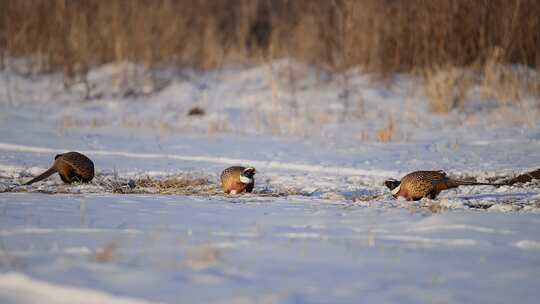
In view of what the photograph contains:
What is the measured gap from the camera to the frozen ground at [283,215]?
3.14 metres

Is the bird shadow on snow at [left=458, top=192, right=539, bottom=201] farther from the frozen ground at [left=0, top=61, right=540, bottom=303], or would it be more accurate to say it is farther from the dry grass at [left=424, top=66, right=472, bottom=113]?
the dry grass at [left=424, top=66, right=472, bottom=113]

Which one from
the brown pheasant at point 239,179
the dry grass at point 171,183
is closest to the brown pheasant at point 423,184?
the brown pheasant at point 239,179

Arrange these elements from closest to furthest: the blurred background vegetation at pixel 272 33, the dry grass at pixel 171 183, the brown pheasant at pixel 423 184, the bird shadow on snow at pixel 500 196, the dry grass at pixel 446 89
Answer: the brown pheasant at pixel 423 184 → the bird shadow on snow at pixel 500 196 → the dry grass at pixel 171 183 → the dry grass at pixel 446 89 → the blurred background vegetation at pixel 272 33

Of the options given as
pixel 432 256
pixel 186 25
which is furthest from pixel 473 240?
pixel 186 25

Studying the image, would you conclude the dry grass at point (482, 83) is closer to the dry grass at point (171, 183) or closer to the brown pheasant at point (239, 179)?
the dry grass at point (171, 183)

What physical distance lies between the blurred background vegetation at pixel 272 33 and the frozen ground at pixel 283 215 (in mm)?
1266

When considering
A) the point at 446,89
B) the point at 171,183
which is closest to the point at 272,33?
the point at 446,89

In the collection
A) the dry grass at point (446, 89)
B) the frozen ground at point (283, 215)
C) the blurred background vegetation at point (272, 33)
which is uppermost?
the blurred background vegetation at point (272, 33)

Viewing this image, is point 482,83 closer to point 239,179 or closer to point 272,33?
point 272,33

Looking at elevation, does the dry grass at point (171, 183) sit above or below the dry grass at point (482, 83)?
below

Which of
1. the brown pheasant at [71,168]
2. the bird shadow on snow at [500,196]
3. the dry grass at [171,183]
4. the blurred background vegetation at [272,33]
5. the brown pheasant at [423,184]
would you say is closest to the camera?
the brown pheasant at [423,184]

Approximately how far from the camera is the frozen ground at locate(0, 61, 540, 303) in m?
3.14

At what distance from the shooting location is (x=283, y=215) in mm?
4641

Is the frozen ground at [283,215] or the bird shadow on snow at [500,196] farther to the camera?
the bird shadow on snow at [500,196]
